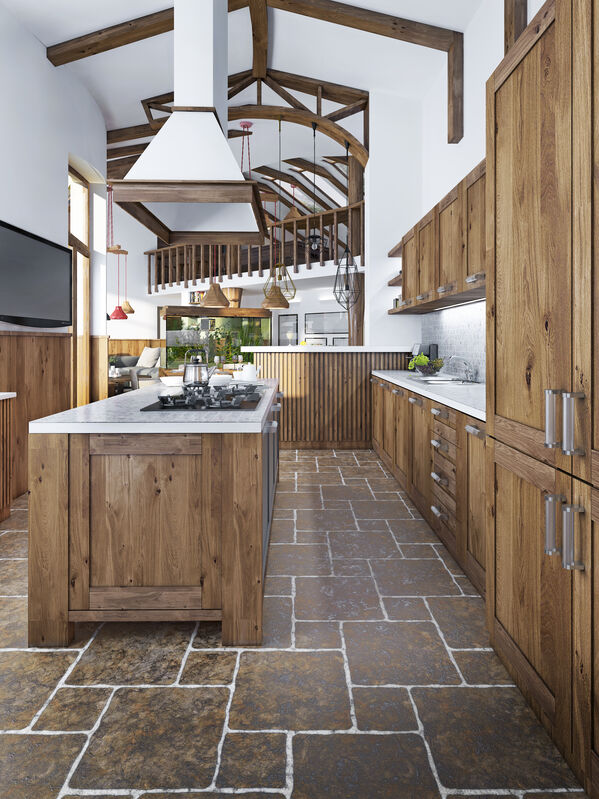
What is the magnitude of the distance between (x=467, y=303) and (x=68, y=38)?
13.5ft

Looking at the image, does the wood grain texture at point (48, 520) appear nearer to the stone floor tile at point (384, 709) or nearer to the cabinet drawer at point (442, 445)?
the stone floor tile at point (384, 709)

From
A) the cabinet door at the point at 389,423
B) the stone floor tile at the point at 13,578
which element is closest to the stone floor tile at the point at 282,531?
the stone floor tile at the point at 13,578

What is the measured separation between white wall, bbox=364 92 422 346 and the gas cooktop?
13.4 ft

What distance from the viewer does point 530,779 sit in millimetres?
1402

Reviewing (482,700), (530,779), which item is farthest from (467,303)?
(530,779)

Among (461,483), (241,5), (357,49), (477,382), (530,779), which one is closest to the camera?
(530,779)

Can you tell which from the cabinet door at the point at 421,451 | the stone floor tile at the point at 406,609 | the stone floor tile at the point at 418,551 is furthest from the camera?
the cabinet door at the point at 421,451

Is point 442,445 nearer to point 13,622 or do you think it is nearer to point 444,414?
point 444,414

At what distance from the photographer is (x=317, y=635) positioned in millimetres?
2166

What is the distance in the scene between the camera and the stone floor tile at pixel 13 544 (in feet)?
10.1

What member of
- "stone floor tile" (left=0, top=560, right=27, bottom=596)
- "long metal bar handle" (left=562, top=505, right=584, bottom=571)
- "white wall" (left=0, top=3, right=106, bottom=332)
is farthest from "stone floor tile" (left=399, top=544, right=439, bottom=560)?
"white wall" (left=0, top=3, right=106, bottom=332)

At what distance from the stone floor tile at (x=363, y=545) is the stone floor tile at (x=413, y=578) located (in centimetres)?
12

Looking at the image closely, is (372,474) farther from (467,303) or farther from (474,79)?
(474,79)

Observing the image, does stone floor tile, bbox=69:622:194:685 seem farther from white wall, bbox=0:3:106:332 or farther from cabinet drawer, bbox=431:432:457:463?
white wall, bbox=0:3:106:332
